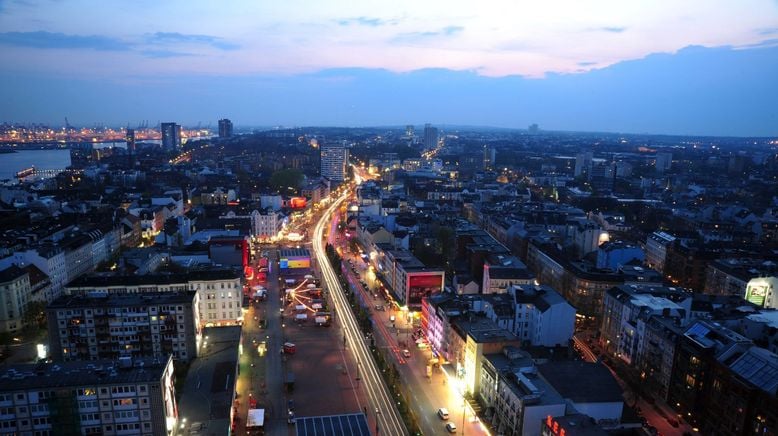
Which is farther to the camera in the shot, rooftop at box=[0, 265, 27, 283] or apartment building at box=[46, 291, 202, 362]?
rooftop at box=[0, 265, 27, 283]

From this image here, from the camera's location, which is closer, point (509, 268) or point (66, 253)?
point (509, 268)

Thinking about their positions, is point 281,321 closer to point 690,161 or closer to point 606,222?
point 606,222

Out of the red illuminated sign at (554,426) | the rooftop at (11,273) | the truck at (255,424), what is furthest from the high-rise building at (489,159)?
the red illuminated sign at (554,426)

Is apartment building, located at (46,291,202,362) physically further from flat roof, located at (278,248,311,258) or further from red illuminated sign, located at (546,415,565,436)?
flat roof, located at (278,248,311,258)

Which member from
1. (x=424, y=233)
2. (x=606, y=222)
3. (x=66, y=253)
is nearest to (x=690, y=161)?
(x=606, y=222)

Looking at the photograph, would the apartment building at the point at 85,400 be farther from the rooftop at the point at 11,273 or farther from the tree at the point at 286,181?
the tree at the point at 286,181

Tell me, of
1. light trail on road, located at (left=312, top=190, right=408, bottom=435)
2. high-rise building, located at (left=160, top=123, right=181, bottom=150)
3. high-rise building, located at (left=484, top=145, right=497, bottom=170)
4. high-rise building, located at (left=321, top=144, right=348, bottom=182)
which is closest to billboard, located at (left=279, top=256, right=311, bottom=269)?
light trail on road, located at (left=312, top=190, right=408, bottom=435)
